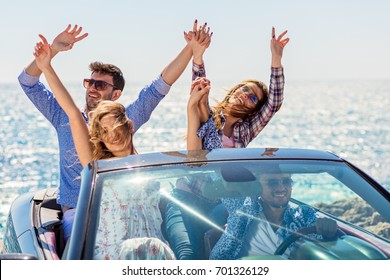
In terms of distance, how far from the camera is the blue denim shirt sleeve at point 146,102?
542 centimetres

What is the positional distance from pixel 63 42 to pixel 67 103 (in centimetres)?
86

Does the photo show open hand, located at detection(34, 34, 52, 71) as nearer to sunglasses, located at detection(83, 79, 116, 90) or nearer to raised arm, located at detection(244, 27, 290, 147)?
sunglasses, located at detection(83, 79, 116, 90)

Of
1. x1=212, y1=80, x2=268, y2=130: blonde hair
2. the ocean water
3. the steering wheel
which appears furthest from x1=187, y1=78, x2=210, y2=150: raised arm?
the ocean water

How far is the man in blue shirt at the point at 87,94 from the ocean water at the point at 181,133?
6.66 meters

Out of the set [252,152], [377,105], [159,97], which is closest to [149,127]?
[377,105]

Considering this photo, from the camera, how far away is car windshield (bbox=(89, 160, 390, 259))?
10.4 feet

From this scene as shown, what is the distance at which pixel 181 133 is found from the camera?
55.3 feet

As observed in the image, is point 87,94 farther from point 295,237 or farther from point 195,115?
point 295,237

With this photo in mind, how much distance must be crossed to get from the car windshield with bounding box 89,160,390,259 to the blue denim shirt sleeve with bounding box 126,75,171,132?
6.39 feet

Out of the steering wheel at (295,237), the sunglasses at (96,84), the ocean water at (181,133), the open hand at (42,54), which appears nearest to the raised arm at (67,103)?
the open hand at (42,54)

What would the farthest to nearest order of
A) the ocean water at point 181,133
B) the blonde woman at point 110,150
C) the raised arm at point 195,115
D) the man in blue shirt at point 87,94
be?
the ocean water at point 181,133, the man in blue shirt at point 87,94, the raised arm at point 195,115, the blonde woman at point 110,150

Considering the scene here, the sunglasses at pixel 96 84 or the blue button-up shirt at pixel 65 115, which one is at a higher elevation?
the sunglasses at pixel 96 84

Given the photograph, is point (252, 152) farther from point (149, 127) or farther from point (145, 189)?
point (149, 127)

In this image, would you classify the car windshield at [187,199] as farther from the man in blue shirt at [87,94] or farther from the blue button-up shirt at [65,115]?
the man in blue shirt at [87,94]
